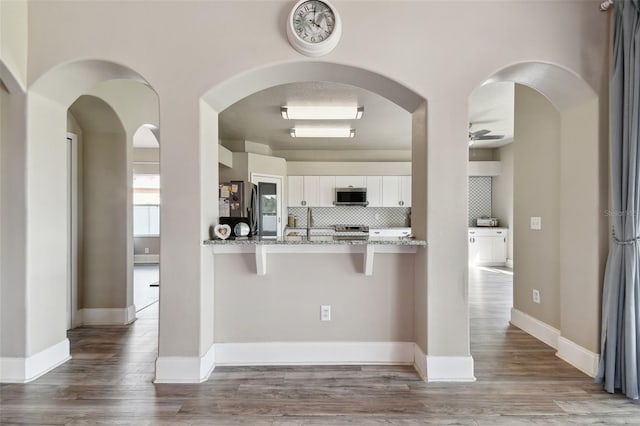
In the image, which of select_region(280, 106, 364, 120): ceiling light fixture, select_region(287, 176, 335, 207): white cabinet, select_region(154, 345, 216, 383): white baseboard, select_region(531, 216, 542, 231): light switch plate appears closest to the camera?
select_region(154, 345, 216, 383): white baseboard

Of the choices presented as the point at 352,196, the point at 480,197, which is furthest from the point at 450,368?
the point at 480,197

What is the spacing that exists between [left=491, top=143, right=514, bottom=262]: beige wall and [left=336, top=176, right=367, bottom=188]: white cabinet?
2.99 metres

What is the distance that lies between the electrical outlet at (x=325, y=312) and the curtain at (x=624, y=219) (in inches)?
73.7

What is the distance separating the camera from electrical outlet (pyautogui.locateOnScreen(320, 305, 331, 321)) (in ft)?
8.49

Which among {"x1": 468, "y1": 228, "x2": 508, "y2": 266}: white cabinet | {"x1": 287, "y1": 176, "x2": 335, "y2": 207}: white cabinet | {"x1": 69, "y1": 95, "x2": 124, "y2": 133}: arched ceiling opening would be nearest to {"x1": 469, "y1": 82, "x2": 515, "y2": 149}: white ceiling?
{"x1": 468, "y1": 228, "x2": 508, "y2": 266}: white cabinet

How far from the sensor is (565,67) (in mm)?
2330

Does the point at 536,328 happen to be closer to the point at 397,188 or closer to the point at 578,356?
the point at 578,356

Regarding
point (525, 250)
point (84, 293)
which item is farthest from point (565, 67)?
point (84, 293)

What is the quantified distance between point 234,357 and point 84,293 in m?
2.12

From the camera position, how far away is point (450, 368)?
91.4 inches

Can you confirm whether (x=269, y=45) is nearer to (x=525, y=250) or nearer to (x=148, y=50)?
(x=148, y=50)

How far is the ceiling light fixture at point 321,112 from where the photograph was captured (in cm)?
439

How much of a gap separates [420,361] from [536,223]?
1.86m

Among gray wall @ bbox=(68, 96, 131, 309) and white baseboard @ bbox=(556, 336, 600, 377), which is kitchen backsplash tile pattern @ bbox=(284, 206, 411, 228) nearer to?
gray wall @ bbox=(68, 96, 131, 309)
